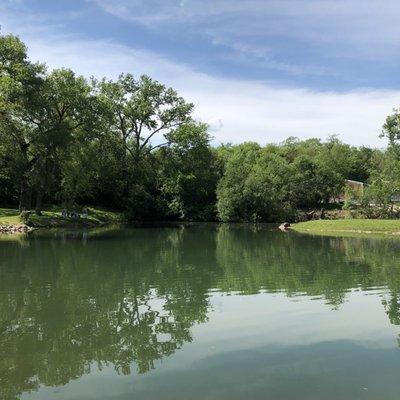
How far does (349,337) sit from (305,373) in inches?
121

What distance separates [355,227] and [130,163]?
3298 centimetres

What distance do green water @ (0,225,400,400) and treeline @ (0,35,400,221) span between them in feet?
86.4

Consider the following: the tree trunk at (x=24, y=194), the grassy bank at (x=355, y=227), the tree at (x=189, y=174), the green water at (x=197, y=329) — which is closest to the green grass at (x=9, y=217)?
the tree trunk at (x=24, y=194)

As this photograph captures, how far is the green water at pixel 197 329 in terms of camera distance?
28.1ft

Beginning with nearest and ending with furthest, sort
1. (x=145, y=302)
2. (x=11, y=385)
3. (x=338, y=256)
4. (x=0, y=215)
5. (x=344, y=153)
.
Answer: (x=11, y=385), (x=145, y=302), (x=338, y=256), (x=0, y=215), (x=344, y=153)

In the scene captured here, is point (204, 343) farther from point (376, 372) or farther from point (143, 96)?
point (143, 96)

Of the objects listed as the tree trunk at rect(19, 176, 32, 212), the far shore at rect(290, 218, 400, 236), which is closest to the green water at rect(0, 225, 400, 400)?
the far shore at rect(290, 218, 400, 236)

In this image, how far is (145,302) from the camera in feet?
51.4

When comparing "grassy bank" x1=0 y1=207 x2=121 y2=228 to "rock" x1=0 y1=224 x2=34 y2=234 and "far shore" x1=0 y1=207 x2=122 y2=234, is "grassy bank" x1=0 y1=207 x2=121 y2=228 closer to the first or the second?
"far shore" x1=0 y1=207 x2=122 y2=234

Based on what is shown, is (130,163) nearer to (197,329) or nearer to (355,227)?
(355,227)

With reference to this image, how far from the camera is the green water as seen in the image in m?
8.58

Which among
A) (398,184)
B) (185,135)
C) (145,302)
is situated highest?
(185,135)

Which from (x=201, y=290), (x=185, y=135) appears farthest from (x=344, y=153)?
(x=201, y=290)

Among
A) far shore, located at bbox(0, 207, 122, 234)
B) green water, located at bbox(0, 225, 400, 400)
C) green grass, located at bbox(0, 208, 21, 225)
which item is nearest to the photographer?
green water, located at bbox(0, 225, 400, 400)
